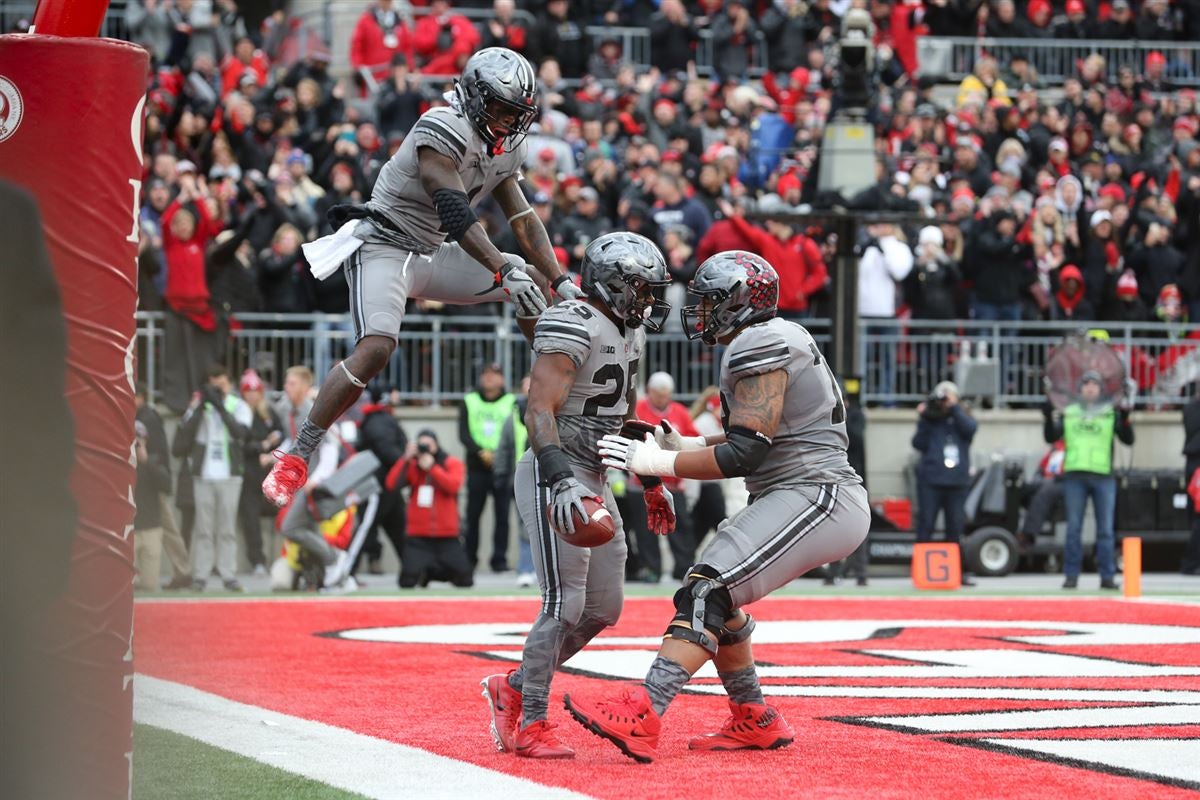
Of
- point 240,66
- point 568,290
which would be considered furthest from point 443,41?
point 568,290

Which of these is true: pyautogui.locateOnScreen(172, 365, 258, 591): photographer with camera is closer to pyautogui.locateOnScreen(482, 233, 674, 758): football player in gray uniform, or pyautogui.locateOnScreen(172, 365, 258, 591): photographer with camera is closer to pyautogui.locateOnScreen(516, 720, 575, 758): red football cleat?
pyautogui.locateOnScreen(482, 233, 674, 758): football player in gray uniform

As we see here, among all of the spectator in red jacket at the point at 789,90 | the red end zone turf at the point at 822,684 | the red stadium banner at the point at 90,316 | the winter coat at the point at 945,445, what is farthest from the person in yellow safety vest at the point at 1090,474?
the red stadium banner at the point at 90,316

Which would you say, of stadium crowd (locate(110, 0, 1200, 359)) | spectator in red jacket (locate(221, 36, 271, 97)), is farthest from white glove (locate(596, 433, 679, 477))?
spectator in red jacket (locate(221, 36, 271, 97))

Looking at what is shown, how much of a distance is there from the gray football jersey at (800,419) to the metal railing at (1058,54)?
19088 millimetres

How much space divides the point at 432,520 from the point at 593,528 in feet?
30.5

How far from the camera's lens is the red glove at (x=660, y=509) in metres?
6.84

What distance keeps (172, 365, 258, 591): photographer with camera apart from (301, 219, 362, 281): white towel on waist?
25.8ft

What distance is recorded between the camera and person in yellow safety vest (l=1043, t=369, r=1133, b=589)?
607 inches

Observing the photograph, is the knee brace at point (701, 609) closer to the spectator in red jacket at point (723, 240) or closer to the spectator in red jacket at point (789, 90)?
the spectator in red jacket at point (723, 240)

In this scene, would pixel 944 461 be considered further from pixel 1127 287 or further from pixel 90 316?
pixel 90 316

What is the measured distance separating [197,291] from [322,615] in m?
5.28

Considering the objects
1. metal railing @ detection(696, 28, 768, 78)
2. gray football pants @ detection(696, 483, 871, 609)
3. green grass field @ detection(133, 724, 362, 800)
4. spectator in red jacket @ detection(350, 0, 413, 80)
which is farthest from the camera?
metal railing @ detection(696, 28, 768, 78)

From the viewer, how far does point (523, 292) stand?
7.16 m

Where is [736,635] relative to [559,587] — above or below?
below
